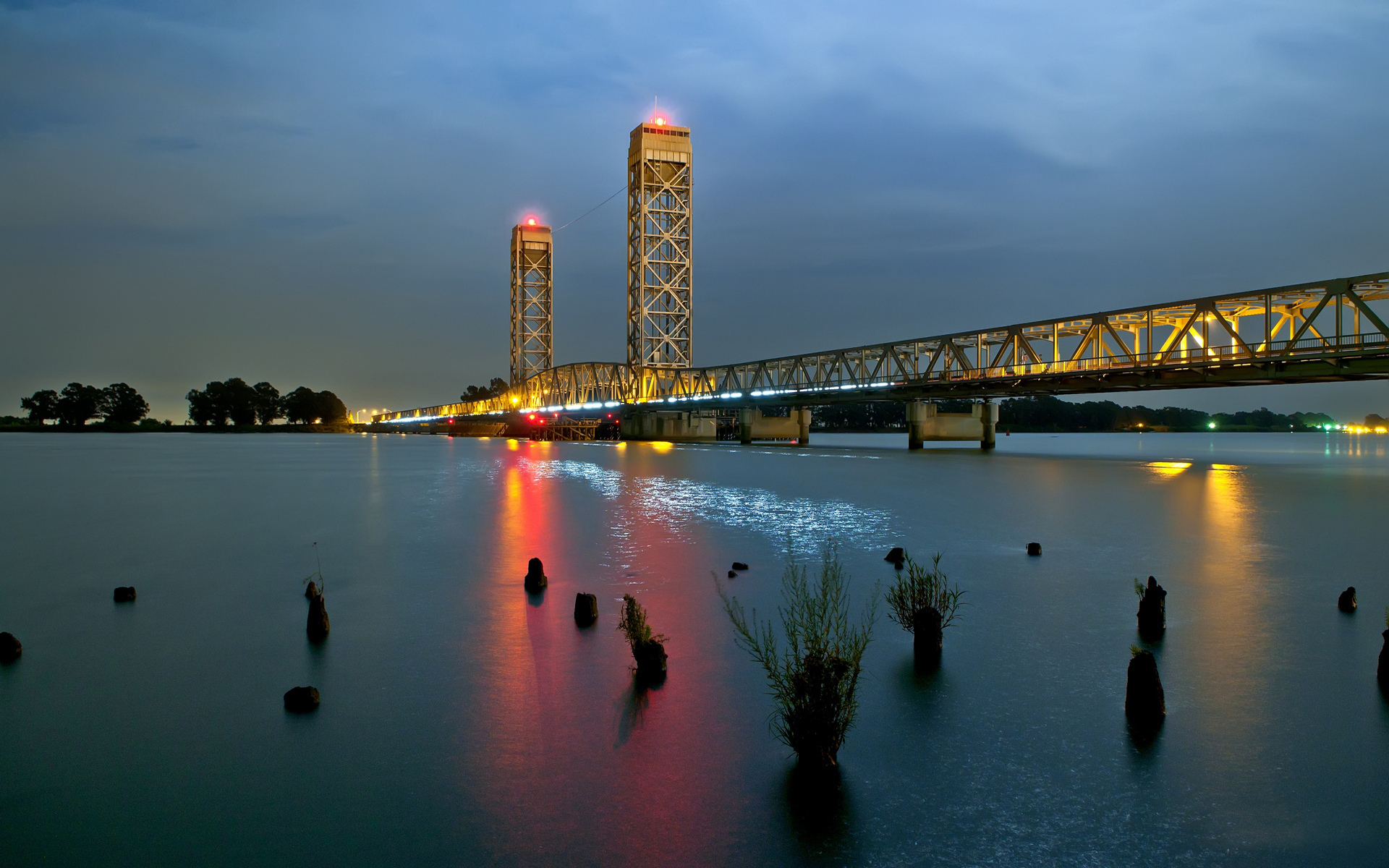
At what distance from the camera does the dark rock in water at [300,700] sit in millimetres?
5305

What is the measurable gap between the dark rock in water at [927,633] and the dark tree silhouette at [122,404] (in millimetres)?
205843

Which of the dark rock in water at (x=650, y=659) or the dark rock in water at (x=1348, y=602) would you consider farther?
the dark rock in water at (x=1348, y=602)

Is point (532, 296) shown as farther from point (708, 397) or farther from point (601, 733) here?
point (601, 733)

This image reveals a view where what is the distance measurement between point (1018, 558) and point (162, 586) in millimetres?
10823

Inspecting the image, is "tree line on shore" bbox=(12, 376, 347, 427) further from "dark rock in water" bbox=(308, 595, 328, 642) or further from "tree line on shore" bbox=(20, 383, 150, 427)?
"dark rock in water" bbox=(308, 595, 328, 642)

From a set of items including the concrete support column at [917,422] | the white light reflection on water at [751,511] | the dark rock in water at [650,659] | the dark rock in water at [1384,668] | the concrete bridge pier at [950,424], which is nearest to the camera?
the dark rock in water at [1384,668]

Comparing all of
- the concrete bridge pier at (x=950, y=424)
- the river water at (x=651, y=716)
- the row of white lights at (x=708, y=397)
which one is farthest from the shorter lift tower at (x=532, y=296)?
the river water at (x=651, y=716)

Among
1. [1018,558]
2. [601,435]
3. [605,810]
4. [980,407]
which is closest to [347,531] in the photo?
[1018,558]

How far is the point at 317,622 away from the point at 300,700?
6.76 feet

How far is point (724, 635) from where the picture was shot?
23.2 feet

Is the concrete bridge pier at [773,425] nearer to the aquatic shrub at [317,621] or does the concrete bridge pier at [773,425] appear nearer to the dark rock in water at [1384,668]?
the aquatic shrub at [317,621]

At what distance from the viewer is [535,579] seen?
364 inches

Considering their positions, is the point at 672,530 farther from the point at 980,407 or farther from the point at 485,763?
the point at 980,407

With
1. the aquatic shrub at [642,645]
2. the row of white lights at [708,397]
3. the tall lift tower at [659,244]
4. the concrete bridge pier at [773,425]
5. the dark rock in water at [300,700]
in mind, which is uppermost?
the tall lift tower at [659,244]
